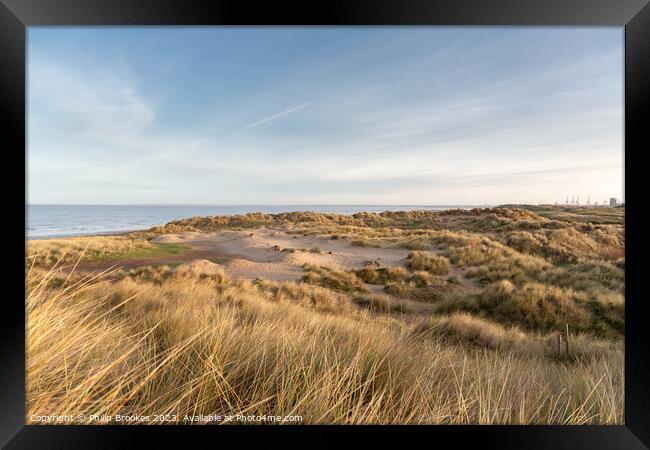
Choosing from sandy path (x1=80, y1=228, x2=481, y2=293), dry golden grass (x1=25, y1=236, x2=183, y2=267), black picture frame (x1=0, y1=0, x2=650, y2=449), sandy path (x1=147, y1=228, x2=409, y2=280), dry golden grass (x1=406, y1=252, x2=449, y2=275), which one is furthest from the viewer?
dry golden grass (x1=406, y1=252, x2=449, y2=275)

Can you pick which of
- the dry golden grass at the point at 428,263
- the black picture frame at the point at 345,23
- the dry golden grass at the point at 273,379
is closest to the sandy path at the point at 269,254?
the dry golden grass at the point at 428,263

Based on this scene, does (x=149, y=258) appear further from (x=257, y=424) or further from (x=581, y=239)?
(x=581, y=239)

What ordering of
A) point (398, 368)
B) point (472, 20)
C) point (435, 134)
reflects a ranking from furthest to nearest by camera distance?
point (435, 134)
point (398, 368)
point (472, 20)

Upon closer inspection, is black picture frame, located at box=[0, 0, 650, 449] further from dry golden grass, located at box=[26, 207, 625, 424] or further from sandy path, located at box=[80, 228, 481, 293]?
sandy path, located at box=[80, 228, 481, 293]

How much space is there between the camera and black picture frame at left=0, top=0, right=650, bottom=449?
42.3 inches

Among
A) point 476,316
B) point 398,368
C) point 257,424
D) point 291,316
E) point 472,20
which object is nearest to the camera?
point 257,424

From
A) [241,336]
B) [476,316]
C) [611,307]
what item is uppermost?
[241,336]

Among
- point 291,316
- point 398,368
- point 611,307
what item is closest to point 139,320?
point 291,316

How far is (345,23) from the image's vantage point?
1221 millimetres

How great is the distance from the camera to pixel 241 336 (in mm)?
1431

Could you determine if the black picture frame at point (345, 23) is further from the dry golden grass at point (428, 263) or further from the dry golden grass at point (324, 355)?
the dry golden grass at point (428, 263)

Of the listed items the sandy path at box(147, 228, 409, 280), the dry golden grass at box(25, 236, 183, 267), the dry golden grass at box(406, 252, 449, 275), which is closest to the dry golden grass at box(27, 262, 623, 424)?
the dry golden grass at box(25, 236, 183, 267)

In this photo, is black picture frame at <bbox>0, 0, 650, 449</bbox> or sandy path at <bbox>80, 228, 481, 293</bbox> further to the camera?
sandy path at <bbox>80, 228, 481, 293</bbox>

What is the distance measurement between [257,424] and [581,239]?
470 cm
